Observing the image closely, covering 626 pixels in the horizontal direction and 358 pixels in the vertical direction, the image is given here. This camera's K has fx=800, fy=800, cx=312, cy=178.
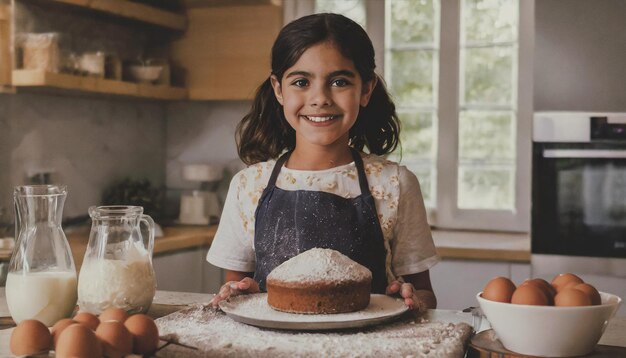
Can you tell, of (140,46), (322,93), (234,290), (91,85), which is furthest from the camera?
(140,46)

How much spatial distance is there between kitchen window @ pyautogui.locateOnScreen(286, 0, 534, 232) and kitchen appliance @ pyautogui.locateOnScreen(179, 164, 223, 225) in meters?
0.81

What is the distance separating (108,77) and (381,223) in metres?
1.83

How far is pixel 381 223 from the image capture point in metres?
1.79

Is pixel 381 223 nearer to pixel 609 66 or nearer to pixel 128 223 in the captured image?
pixel 128 223

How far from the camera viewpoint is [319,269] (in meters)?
1.37

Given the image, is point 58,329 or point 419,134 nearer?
point 58,329

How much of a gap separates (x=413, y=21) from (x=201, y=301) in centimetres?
224

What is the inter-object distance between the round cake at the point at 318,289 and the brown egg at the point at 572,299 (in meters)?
0.34

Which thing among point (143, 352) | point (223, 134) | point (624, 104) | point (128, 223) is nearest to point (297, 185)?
point (128, 223)

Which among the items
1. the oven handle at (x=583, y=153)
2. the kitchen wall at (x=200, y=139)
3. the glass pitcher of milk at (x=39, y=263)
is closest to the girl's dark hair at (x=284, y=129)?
the glass pitcher of milk at (x=39, y=263)

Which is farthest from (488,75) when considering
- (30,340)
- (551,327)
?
(30,340)

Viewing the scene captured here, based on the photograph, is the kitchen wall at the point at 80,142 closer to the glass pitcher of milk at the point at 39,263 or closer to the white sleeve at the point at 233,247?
the white sleeve at the point at 233,247

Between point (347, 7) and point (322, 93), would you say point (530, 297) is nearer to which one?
point (322, 93)

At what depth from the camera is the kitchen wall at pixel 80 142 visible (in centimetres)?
299
